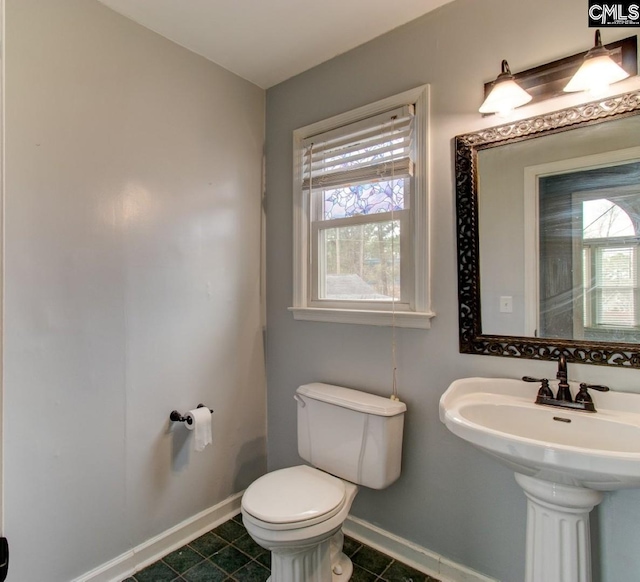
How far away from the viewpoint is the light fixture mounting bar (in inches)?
49.7

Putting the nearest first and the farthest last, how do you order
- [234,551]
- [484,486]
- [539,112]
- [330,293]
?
[539,112], [484,486], [234,551], [330,293]

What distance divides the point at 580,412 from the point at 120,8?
232 centimetres

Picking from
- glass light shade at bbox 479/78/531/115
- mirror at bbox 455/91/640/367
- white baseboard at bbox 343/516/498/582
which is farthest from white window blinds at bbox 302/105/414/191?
white baseboard at bbox 343/516/498/582

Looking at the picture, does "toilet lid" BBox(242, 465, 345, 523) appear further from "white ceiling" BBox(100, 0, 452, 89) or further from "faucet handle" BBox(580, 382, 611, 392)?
"white ceiling" BBox(100, 0, 452, 89)

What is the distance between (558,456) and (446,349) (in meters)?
0.67

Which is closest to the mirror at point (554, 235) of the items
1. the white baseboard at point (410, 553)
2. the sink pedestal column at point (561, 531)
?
the sink pedestal column at point (561, 531)

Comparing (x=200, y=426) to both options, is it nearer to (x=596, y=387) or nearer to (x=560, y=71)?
(x=596, y=387)

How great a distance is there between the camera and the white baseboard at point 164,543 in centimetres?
161

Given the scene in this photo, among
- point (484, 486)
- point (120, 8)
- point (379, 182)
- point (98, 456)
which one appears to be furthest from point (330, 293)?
point (120, 8)

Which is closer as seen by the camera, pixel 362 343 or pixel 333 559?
pixel 333 559

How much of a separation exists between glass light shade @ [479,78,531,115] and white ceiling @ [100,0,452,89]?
0.52m

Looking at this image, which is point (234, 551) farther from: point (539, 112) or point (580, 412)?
point (539, 112)

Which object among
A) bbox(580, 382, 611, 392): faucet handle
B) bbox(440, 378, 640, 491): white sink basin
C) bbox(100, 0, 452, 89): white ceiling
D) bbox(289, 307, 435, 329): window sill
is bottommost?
bbox(440, 378, 640, 491): white sink basin

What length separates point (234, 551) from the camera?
182 cm
